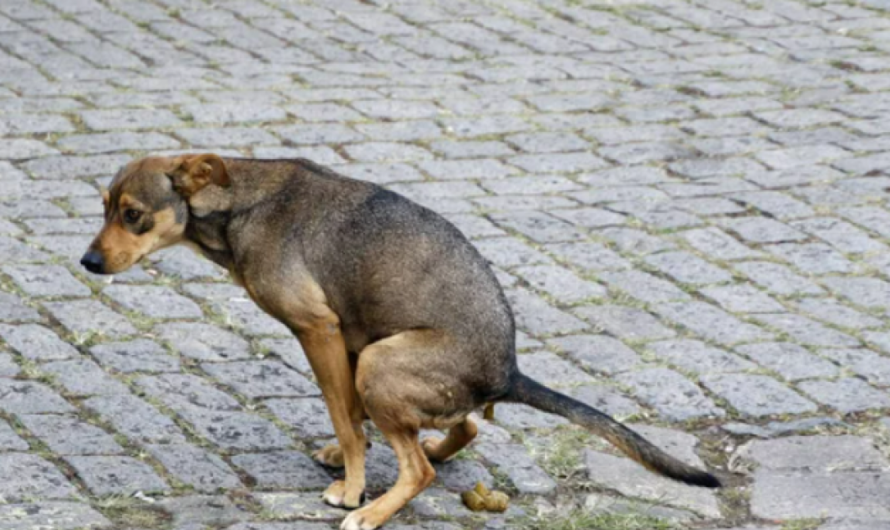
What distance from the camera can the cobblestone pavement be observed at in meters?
5.05

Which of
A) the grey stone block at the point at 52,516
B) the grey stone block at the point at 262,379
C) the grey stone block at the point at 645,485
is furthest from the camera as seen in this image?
the grey stone block at the point at 262,379

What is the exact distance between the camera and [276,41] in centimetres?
988

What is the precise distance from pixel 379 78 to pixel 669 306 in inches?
129

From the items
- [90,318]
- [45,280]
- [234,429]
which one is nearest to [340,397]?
[234,429]

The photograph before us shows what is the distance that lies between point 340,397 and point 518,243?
8.18ft

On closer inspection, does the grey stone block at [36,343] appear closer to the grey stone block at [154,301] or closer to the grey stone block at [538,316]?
the grey stone block at [154,301]

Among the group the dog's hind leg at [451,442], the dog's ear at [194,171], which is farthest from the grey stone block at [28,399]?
the dog's hind leg at [451,442]

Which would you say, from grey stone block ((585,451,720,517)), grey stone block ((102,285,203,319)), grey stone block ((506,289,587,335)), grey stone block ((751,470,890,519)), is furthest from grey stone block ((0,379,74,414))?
grey stone block ((751,470,890,519))

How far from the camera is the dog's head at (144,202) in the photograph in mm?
4793

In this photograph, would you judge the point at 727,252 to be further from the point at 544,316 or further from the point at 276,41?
the point at 276,41

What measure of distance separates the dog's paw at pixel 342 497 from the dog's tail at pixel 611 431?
1.81ft

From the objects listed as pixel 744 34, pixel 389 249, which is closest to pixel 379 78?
pixel 744 34

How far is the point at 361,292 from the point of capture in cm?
475

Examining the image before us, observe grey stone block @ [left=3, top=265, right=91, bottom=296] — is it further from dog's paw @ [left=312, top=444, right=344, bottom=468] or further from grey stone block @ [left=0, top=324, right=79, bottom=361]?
dog's paw @ [left=312, top=444, right=344, bottom=468]
